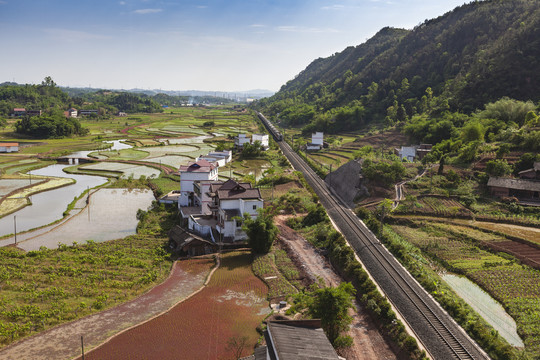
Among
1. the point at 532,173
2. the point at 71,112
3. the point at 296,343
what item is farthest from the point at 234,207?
the point at 71,112

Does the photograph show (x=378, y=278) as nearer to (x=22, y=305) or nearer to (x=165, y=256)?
(x=165, y=256)

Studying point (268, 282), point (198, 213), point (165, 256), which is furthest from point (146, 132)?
point (268, 282)

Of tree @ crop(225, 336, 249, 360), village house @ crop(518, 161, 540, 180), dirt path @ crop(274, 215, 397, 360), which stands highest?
village house @ crop(518, 161, 540, 180)

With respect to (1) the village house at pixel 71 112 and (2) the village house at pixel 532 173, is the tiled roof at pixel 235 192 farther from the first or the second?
(1) the village house at pixel 71 112

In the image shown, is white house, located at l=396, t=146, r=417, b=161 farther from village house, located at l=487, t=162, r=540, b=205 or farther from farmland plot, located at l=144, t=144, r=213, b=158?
farmland plot, located at l=144, t=144, r=213, b=158

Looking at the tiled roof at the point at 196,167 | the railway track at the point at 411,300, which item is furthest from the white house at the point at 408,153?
the tiled roof at the point at 196,167

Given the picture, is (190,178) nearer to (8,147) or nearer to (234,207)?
(234,207)

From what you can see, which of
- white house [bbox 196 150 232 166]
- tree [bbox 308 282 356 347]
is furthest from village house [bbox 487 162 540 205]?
white house [bbox 196 150 232 166]
